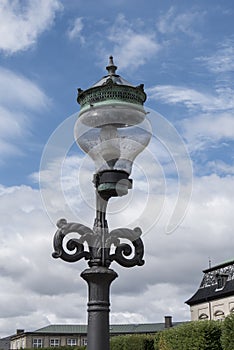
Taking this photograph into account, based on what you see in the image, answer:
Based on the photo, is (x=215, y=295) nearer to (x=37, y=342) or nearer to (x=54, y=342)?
(x=54, y=342)

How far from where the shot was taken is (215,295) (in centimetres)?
6272

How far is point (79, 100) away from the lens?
238 inches

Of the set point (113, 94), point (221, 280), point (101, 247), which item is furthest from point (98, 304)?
point (221, 280)

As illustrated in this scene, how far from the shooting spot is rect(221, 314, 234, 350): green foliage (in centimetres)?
3443

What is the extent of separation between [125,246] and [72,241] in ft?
1.85

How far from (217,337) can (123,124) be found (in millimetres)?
34061

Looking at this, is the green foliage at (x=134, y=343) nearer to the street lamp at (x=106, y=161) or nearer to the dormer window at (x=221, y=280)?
the dormer window at (x=221, y=280)

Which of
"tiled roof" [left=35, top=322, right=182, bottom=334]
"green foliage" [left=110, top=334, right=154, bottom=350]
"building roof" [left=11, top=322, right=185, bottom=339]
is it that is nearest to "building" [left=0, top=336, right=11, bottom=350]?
"building roof" [left=11, top=322, right=185, bottom=339]

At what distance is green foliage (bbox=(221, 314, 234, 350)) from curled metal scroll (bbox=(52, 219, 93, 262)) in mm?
30545

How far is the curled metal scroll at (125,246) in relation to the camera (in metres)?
5.93

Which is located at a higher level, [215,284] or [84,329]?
[84,329]

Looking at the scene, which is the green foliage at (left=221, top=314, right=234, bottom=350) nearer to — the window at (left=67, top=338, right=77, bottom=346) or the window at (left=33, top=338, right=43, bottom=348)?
the window at (left=33, top=338, right=43, bottom=348)

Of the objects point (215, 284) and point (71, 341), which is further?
point (71, 341)

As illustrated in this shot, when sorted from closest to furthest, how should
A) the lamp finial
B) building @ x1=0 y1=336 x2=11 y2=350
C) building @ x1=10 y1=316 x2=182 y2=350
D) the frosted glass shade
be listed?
the frosted glass shade → the lamp finial → building @ x1=10 y1=316 x2=182 y2=350 → building @ x1=0 y1=336 x2=11 y2=350
